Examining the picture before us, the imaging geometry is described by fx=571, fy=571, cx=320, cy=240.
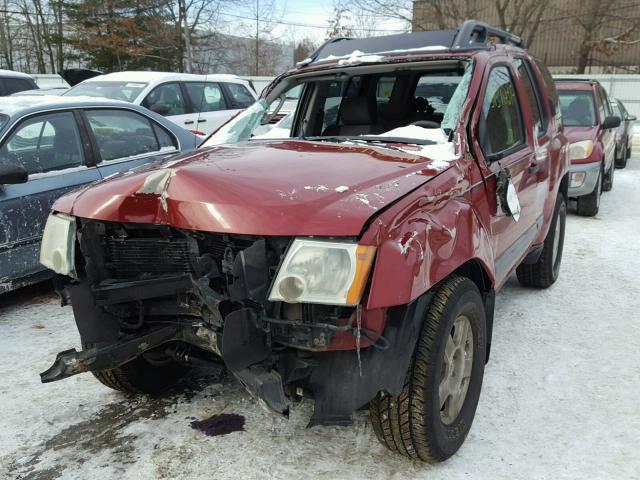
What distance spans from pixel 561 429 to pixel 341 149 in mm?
1778

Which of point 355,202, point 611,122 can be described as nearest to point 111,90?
point 611,122

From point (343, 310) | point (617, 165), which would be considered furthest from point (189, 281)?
point (617, 165)

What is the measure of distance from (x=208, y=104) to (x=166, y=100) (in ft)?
3.48

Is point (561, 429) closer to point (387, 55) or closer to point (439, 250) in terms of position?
→ point (439, 250)

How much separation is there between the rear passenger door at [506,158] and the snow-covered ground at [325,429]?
67 centimetres

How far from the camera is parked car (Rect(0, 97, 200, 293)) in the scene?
4176mm

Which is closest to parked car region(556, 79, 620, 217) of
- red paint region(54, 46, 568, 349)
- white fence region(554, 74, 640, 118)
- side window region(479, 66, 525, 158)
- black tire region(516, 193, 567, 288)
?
black tire region(516, 193, 567, 288)

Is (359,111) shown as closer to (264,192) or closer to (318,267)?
(264,192)

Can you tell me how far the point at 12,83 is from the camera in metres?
9.54

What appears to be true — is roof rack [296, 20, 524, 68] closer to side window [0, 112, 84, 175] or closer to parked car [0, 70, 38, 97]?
side window [0, 112, 84, 175]

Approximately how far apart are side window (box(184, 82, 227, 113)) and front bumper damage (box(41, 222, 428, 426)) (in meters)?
7.09

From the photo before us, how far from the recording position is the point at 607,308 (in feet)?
14.7

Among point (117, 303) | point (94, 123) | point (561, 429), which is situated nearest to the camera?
point (117, 303)

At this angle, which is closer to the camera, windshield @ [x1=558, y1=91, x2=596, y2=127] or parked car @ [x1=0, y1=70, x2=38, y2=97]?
windshield @ [x1=558, y1=91, x2=596, y2=127]
